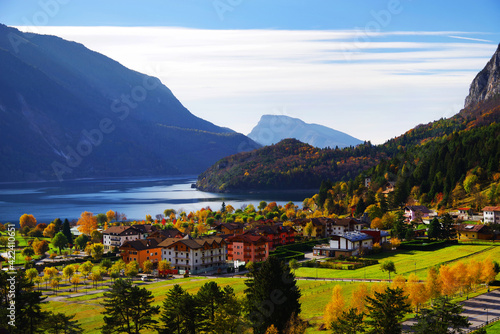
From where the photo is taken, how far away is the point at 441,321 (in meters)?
28.8

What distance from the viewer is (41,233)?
87.0 m

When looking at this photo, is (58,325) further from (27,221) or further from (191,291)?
(27,221)

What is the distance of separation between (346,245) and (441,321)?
112 ft

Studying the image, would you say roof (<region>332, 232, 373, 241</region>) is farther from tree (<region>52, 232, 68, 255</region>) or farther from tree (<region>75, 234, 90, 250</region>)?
tree (<region>52, 232, 68, 255</region>)

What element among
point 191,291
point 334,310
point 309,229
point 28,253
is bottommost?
point 191,291

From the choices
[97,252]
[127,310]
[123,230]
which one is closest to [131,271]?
[97,252]

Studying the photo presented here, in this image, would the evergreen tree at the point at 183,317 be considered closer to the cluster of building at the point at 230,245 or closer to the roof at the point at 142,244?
the cluster of building at the point at 230,245

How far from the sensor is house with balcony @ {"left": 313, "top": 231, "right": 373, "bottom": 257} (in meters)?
62.1

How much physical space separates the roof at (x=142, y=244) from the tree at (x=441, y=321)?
37.9m

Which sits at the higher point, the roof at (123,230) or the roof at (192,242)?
the roof at (123,230)

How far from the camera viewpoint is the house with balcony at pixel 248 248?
204 ft

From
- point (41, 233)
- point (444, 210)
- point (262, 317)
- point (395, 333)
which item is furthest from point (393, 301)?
point (41, 233)

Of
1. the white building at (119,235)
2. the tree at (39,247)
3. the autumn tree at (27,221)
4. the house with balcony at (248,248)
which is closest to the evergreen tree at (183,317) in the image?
the house with balcony at (248,248)

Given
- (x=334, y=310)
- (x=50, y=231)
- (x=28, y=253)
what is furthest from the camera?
(x=50, y=231)
